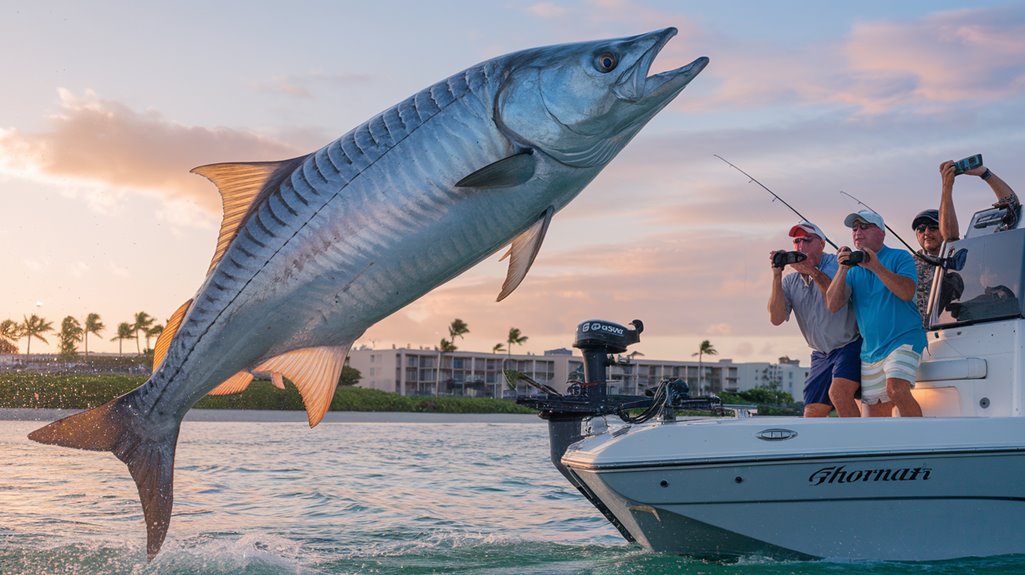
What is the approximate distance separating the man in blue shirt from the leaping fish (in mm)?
4086

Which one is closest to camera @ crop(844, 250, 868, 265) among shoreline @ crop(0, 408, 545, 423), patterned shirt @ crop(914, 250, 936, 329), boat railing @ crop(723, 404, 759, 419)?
boat railing @ crop(723, 404, 759, 419)

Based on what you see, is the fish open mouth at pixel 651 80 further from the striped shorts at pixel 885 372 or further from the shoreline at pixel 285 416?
the shoreline at pixel 285 416

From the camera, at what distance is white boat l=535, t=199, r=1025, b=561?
658 centimetres

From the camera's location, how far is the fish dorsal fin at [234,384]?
354 cm

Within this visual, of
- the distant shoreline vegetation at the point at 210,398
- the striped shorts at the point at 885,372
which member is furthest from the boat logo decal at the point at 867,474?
the distant shoreline vegetation at the point at 210,398

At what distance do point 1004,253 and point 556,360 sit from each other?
11097cm

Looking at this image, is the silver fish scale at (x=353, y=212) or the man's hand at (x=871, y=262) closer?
the silver fish scale at (x=353, y=212)

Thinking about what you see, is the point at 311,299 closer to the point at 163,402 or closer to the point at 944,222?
the point at 163,402

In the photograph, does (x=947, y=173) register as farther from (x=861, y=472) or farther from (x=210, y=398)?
(x=210, y=398)

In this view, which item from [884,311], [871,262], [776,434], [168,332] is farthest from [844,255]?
[168,332]

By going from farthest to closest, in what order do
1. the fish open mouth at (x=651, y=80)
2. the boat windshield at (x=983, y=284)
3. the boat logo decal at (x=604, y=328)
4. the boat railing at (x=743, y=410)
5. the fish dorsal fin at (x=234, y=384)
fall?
the boat logo decal at (x=604, y=328), the boat railing at (x=743, y=410), the boat windshield at (x=983, y=284), the fish dorsal fin at (x=234, y=384), the fish open mouth at (x=651, y=80)

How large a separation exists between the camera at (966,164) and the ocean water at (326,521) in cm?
267

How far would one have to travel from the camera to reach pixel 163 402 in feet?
11.7

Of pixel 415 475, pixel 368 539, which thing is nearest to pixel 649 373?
pixel 415 475
